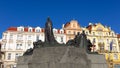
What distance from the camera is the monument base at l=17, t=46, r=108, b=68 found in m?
10.6

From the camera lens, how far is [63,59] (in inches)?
417

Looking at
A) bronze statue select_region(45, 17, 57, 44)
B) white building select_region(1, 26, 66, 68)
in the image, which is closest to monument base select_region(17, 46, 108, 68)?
bronze statue select_region(45, 17, 57, 44)

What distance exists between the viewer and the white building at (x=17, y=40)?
4728 centimetres

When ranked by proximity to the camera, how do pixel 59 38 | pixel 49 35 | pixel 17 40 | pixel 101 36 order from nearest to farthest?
1. pixel 49 35
2. pixel 17 40
3. pixel 59 38
4. pixel 101 36

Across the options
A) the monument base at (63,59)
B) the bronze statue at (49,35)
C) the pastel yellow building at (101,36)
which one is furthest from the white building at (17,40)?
the monument base at (63,59)

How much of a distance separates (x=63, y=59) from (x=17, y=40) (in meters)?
39.2

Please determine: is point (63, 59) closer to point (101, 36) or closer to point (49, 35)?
point (49, 35)

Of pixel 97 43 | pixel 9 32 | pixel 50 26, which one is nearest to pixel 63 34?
pixel 97 43

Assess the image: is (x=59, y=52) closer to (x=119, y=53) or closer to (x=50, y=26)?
(x=50, y=26)

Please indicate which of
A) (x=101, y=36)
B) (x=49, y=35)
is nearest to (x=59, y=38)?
(x=101, y=36)

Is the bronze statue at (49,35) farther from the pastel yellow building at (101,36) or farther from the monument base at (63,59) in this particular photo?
the pastel yellow building at (101,36)

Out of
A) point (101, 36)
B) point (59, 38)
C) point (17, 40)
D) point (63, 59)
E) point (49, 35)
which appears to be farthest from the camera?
point (101, 36)

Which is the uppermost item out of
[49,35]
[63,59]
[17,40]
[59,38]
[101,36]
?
[101,36]

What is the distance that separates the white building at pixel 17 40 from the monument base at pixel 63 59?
119 feet
